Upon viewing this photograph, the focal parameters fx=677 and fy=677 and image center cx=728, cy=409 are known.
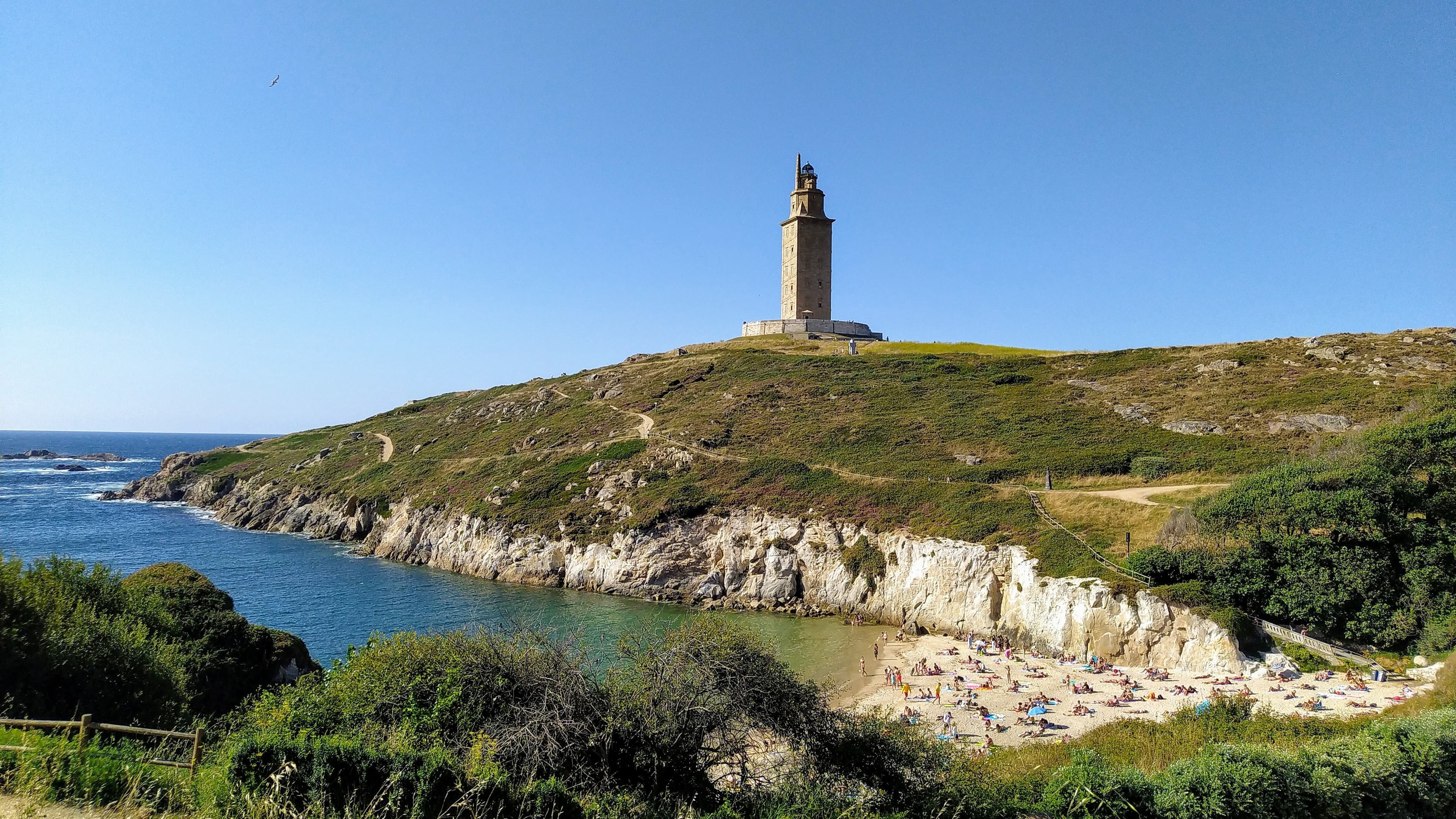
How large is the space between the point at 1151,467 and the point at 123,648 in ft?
149

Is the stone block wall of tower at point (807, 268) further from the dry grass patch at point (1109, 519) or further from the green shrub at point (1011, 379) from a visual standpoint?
the dry grass patch at point (1109, 519)

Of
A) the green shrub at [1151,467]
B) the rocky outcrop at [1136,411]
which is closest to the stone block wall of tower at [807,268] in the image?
the rocky outcrop at [1136,411]

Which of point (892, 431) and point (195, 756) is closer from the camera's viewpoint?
point (195, 756)

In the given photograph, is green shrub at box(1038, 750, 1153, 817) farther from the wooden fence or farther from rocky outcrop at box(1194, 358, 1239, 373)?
rocky outcrop at box(1194, 358, 1239, 373)

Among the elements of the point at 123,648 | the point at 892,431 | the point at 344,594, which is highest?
the point at 892,431

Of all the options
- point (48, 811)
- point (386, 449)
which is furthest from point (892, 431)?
point (386, 449)

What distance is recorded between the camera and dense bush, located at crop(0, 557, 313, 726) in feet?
46.9

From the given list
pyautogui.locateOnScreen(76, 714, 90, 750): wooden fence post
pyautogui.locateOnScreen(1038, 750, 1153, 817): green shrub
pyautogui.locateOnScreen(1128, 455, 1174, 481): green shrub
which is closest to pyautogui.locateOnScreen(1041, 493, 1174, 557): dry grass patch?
pyautogui.locateOnScreen(1128, 455, 1174, 481): green shrub

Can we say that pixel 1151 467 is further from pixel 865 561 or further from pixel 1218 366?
pixel 1218 366

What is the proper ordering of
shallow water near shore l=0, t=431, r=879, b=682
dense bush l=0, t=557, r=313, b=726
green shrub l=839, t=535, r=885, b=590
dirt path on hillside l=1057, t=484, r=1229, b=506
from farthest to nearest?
green shrub l=839, t=535, r=885, b=590 → dirt path on hillside l=1057, t=484, r=1229, b=506 → shallow water near shore l=0, t=431, r=879, b=682 → dense bush l=0, t=557, r=313, b=726

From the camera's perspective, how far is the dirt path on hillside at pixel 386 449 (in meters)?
73.1

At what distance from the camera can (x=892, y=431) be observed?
Result: 52.2m

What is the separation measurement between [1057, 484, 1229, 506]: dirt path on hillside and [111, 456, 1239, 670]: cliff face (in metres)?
7.25

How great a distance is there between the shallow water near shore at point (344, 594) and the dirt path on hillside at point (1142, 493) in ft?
47.8
